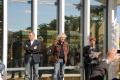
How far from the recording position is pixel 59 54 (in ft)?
35.7

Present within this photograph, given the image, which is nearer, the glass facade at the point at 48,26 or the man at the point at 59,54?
the man at the point at 59,54

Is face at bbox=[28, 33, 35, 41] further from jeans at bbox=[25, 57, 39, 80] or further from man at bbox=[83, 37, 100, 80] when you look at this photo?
man at bbox=[83, 37, 100, 80]

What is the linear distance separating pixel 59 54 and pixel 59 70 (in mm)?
523

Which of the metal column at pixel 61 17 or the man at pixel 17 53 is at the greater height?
the metal column at pixel 61 17

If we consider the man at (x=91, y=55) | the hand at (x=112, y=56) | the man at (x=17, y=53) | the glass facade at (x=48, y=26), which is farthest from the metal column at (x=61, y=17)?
the hand at (x=112, y=56)

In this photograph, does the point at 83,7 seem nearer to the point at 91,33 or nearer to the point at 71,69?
the point at 91,33

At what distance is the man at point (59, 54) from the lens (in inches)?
428

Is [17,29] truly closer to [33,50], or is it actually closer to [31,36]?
[31,36]

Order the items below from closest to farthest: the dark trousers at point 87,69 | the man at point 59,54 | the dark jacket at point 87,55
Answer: the man at point 59,54 < the dark jacket at point 87,55 < the dark trousers at point 87,69

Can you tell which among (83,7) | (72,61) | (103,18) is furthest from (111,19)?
(72,61)

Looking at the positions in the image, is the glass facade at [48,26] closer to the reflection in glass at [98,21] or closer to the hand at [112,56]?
the reflection in glass at [98,21]

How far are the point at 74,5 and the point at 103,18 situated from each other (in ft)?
3.84

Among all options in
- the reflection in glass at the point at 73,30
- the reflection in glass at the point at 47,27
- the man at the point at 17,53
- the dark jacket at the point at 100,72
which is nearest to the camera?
the dark jacket at the point at 100,72

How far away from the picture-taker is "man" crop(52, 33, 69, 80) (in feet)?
35.6
